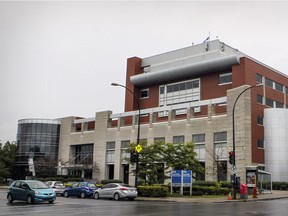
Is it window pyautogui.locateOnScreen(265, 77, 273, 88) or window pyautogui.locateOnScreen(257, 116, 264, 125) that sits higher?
window pyautogui.locateOnScreen(265, 77, 273, 88)

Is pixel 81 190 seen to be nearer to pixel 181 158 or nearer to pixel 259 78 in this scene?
pixel 181 158

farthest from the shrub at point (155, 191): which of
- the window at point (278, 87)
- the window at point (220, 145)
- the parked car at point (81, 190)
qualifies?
the window at point (278, 87)

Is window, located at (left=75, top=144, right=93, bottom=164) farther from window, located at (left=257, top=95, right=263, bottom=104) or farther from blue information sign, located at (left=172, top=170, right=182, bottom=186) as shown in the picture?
blue information sign, located at (left=172, top=170, right=182, bottom=186)

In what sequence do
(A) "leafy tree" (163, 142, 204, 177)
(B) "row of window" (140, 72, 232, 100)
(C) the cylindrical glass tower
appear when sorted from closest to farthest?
(A) "leafy tree" (163, 142, 204, 177) → (B) "row of window" (140, 72, 232, 100) → (C) the cylindrical glass tower

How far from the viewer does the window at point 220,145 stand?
182ft

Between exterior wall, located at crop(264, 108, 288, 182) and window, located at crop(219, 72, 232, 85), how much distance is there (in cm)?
873

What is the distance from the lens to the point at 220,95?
208 feet

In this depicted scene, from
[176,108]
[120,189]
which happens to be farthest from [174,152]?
[176,108]

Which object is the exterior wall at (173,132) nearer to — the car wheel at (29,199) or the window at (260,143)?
the window at (260,143)

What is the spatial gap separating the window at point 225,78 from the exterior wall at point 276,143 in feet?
28.6

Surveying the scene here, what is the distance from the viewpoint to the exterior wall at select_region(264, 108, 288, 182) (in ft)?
180

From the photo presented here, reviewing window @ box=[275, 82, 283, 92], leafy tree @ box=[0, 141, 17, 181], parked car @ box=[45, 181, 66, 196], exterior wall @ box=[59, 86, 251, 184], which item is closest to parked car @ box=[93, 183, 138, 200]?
parked car @ box=[45, 181, 66, 196]

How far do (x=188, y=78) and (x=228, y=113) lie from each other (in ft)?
50.3

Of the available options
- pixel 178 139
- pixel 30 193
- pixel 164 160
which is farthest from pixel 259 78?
pixel 30 193
